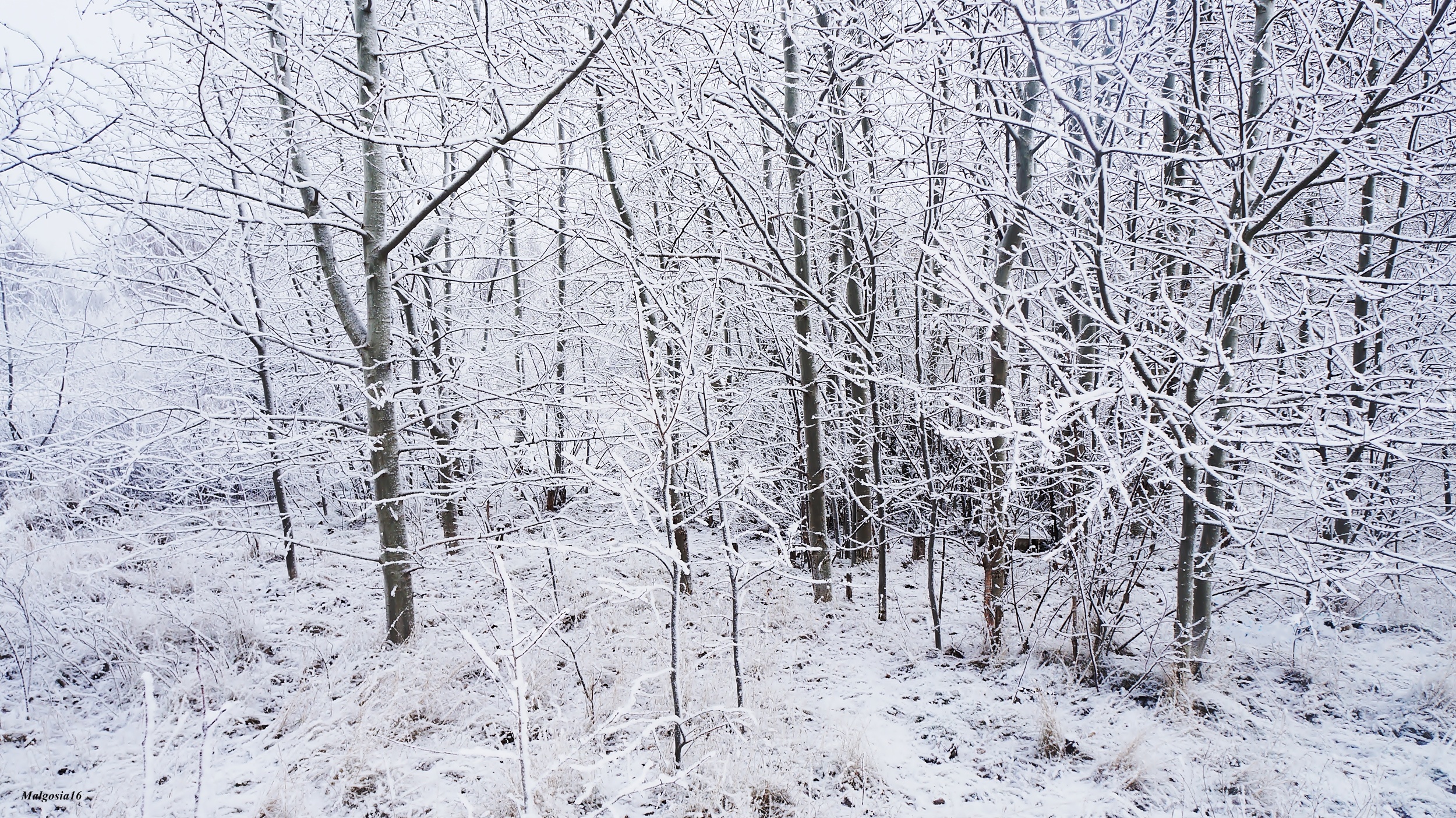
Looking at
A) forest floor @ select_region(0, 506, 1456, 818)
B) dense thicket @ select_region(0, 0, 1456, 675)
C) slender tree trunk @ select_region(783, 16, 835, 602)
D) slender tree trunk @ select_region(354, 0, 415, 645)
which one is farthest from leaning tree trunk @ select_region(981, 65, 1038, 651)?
slender tree trunk @ select_region(354, 0, 415, 645)

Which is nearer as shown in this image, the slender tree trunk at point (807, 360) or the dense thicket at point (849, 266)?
the dense thicket at point (849, 266)

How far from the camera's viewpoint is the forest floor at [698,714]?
3084 mm

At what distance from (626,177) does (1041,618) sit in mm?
5875

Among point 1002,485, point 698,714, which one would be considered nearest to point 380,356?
point 698,714

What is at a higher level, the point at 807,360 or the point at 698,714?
the point at 807,360

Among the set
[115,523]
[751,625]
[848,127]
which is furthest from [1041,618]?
[115,523]

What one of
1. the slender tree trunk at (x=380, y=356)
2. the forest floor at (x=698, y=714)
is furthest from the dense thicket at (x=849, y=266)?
the forest floor at (x=698, y=714)

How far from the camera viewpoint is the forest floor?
3.08 metres

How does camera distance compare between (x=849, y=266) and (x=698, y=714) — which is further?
(x=849, y=266)

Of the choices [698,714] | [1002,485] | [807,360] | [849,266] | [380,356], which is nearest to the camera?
[698,714]

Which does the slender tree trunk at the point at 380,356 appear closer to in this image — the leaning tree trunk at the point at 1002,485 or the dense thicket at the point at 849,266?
the dense thicket at the point at 849,266

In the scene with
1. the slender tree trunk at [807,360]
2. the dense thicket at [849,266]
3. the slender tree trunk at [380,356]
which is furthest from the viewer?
the slender tree trunk at [807,360]

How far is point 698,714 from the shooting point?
2.89 meters

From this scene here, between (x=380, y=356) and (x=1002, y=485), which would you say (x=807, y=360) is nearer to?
(x=1002, y=485)
